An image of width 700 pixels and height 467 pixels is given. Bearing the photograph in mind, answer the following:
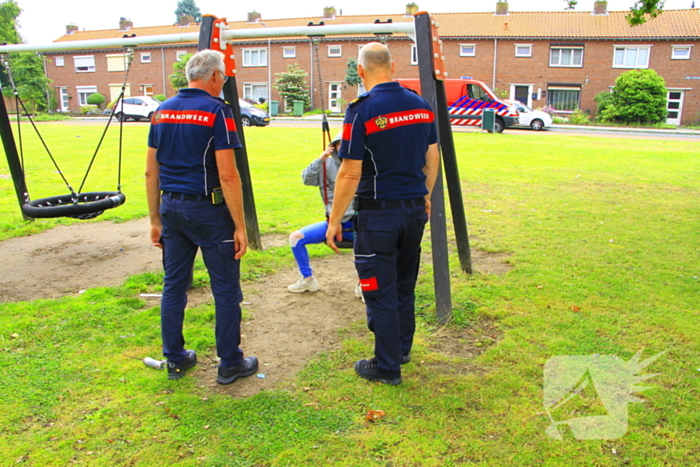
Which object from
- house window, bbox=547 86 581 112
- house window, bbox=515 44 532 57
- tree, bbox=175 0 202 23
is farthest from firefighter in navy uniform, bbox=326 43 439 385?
tree, bbox=175 0 202 23

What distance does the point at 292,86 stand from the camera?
40.8m

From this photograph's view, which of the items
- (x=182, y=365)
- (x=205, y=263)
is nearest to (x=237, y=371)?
(x=182, y=365)

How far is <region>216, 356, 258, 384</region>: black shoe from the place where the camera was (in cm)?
364

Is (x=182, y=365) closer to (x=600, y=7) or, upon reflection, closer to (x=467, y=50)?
(x=467, y=50)

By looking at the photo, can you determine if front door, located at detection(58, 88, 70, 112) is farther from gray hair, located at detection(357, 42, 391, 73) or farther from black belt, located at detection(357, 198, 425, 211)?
black belt, located at detection(357, 198, 425, 211)

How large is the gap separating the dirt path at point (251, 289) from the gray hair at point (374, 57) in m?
2.01

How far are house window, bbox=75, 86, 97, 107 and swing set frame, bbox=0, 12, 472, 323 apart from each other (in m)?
47.3

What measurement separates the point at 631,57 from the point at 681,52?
2993 mm

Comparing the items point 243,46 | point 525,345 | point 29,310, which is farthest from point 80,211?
point 243,46

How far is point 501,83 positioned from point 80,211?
39.7 m

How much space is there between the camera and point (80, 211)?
5.45 m

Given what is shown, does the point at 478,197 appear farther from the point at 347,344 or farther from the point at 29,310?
the point at 29,310

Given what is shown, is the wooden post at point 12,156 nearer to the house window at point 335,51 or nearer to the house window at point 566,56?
the house window at point 335,51

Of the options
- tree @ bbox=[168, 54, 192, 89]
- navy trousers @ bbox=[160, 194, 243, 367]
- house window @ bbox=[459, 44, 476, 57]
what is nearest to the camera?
navy trousers @ bbox=[160, 194, 243, 367]
